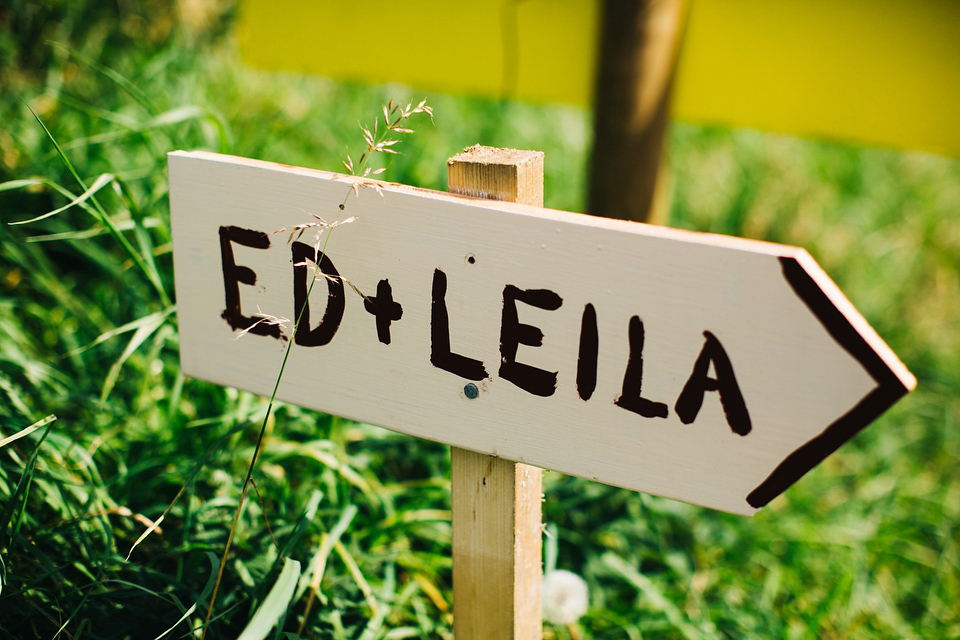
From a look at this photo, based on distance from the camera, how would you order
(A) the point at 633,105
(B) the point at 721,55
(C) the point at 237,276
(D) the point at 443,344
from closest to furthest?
(D) the point at 443,344, (C) the point at 237,276, (A) the point at 633,105, (B) the point at 721,55

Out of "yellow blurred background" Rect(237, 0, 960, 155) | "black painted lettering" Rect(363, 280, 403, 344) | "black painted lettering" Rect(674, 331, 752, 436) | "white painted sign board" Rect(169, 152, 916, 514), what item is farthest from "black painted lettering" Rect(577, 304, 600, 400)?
"yellow blurred background" Rect(237, 0, 960, 155)

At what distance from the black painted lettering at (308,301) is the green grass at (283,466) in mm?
235

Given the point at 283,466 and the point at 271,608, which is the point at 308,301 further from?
the point at 283,466

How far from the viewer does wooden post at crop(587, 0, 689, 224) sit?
164cm

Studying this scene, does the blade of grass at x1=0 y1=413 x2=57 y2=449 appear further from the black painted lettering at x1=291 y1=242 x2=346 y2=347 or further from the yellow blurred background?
the yellow blurred background

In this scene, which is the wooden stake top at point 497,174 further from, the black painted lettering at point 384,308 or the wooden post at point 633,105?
the wooden post at point 633,105

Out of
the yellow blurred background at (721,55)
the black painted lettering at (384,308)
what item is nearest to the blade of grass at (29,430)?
the black painted lettering at (384,308)

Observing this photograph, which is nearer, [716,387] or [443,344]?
[716,387]

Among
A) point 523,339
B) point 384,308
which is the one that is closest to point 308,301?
point 384,308

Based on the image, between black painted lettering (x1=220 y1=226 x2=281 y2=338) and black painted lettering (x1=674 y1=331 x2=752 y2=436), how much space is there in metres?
0.59

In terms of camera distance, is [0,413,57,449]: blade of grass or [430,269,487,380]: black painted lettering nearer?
[430,269,487,380]: black painted lettering

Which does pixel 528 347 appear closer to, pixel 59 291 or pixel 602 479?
pixel 602 479

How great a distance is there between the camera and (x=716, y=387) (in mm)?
800

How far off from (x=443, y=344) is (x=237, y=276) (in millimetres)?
344
